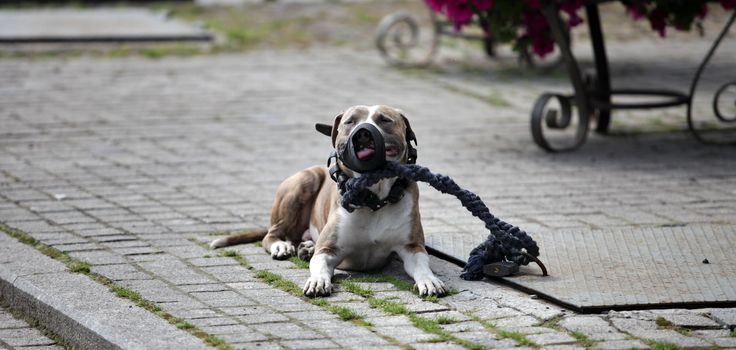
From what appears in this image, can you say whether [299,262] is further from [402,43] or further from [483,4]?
[402,43]

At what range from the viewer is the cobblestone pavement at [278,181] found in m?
5.32

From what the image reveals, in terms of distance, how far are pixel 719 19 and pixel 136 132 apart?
974cm

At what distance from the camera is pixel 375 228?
6.03 metres

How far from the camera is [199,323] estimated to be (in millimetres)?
5355

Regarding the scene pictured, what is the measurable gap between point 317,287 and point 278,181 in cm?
286

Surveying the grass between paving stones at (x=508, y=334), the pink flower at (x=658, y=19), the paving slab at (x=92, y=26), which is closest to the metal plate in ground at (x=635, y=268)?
the grass between paving stones at (x=508, y=334)

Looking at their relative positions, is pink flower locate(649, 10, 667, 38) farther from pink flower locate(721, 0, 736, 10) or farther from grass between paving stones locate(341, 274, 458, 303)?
grass between paving stones locate(341, 274, 458, 303)

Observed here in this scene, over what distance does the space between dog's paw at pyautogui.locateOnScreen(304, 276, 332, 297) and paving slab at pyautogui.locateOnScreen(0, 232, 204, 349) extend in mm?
745

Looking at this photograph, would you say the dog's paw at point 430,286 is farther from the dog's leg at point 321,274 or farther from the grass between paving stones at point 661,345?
the grass between paving stones at point 661,345

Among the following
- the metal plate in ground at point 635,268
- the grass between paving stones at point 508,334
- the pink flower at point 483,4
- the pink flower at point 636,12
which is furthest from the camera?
the pink flower at point 636,12

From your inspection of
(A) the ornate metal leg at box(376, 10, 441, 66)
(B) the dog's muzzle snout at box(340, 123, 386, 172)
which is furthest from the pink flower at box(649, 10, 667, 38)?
(B) the dog's muzzle snout at box(340, 123, 386, 172)

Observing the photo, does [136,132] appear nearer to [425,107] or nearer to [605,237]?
[425,107]

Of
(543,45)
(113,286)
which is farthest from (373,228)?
(543,45)

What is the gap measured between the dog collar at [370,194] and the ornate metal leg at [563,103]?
3446 millimetres
